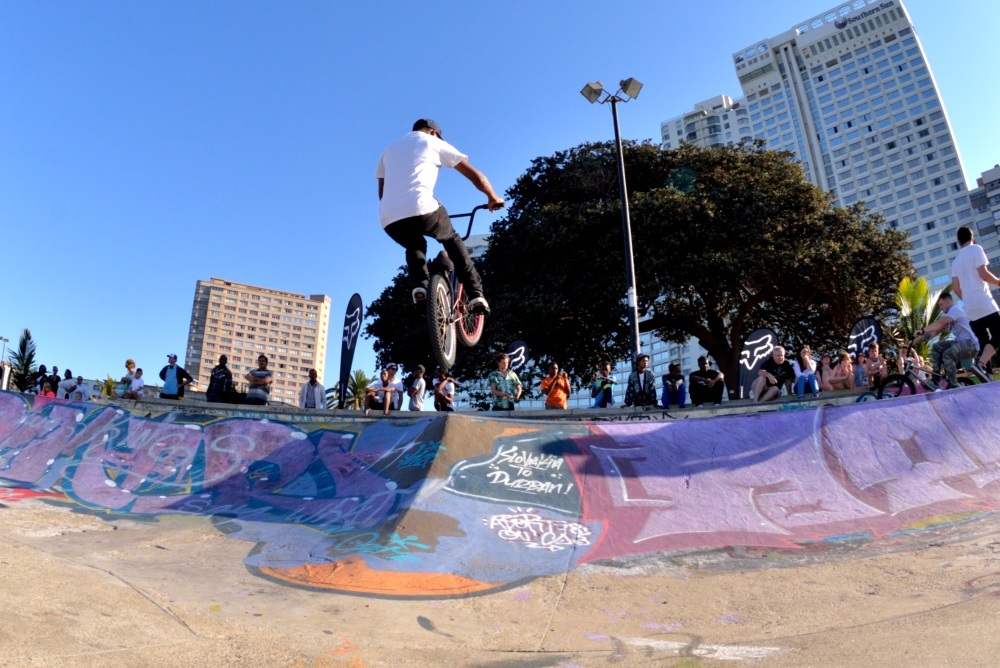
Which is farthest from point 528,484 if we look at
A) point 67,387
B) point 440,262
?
point 67,387

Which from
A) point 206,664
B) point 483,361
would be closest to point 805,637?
point 206,664

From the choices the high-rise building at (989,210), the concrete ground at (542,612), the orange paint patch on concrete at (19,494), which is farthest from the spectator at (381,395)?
the high-rise building at (989,210)

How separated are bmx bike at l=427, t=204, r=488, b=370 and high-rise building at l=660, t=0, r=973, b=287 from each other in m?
122

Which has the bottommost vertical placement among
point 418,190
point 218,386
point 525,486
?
point 525,486

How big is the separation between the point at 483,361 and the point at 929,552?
21.3m

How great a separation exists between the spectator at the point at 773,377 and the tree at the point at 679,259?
28.9 ft

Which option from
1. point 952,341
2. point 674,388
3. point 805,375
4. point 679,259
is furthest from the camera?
point 679,259

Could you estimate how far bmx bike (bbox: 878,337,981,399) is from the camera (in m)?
9.54

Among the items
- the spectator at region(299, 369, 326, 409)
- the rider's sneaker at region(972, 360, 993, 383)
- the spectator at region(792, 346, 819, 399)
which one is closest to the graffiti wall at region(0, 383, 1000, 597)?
the rider's sneaker at region(972, 360, 993, 383)

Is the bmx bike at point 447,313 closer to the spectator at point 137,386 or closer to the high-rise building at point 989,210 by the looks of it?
the spectator at point 137,386

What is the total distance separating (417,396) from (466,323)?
5.78 meters

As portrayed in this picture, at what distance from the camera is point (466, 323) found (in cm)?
798

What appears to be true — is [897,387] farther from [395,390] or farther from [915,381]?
[395,390]

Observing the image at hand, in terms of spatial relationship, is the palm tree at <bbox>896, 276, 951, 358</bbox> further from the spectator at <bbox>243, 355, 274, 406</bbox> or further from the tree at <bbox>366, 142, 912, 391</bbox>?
the spectator at <bbox>243, 355, 274, 406</bbox>
